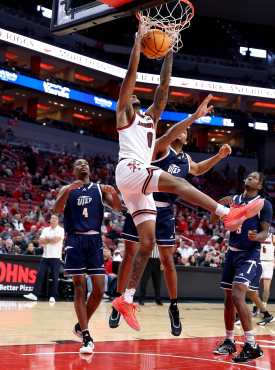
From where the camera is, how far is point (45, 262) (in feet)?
44.8

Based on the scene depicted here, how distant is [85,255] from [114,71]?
28010mm

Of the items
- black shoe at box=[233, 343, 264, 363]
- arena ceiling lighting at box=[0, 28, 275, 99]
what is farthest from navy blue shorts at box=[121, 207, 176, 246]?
arena ceiling lighting at box=[0, 28, 275, 99]

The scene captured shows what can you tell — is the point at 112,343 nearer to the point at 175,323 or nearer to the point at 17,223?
the point at 175,323

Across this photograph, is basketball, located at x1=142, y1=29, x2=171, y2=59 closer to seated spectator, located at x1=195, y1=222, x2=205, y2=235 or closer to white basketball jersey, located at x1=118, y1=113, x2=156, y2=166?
white basketball jersey, located at x1=118, y1=113, x2=156, y2=166

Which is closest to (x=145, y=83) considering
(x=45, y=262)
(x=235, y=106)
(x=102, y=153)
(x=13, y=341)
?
(x=102, y=153)

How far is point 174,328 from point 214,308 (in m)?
8.70

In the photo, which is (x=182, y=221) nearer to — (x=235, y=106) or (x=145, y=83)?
(x=145, y=83)

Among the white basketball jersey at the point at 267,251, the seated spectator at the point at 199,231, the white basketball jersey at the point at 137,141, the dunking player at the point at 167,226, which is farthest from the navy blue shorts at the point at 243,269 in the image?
the seated spectator at the point at 199,231

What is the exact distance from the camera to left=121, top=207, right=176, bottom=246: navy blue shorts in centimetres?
677

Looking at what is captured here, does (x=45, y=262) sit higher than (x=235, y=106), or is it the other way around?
(x=235, y=106)

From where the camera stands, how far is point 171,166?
23.1 ft

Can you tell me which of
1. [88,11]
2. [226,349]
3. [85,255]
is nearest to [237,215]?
[85,255]

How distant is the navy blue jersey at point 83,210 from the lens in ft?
23.5

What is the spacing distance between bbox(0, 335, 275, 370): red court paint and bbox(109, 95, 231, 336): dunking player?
41 cm
